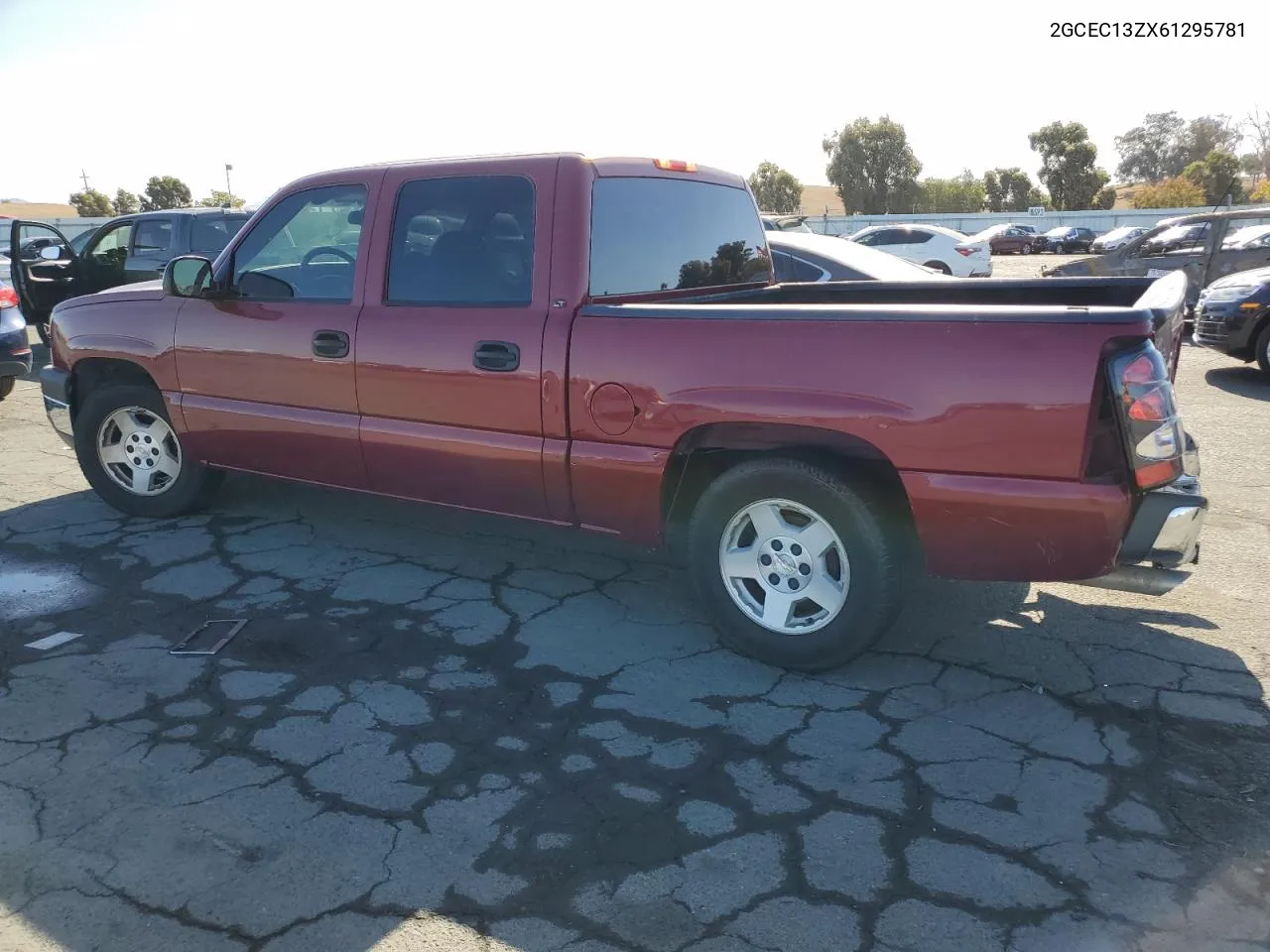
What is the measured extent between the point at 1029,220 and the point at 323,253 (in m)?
50.7

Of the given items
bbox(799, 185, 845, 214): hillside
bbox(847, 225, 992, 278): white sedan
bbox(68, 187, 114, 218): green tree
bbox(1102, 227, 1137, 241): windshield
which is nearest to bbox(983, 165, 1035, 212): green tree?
bbox(799, 185, 845, 214): hillside

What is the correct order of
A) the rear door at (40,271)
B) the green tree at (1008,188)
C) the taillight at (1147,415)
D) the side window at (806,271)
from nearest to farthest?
the taillight at (1147,415)
the side window at (806,271)
the rear door at (40,271)
the green tree at (1008,188)

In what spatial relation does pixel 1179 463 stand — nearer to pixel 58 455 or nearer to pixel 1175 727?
pixel 1175 727

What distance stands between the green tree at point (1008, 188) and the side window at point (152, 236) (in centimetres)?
7029

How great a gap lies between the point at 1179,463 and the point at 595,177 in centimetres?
244

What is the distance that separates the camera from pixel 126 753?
3.24m

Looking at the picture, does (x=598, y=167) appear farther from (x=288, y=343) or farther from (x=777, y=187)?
(x=777, y=187)

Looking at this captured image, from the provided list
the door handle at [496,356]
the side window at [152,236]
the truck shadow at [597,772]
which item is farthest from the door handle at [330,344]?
the side window at [152,236]

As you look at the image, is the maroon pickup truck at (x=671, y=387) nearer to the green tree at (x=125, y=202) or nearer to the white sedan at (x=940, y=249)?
the white sedan at (x=940, y=249)

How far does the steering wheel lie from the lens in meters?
4.59

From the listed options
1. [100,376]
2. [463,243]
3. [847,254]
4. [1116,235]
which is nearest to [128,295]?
[100,376]

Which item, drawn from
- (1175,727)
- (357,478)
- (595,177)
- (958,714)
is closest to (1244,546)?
(1175,727)

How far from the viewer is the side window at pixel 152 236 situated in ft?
34.2

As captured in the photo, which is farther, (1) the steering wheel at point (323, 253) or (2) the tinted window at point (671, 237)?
(1) the steering wheel at point (323, 253)
